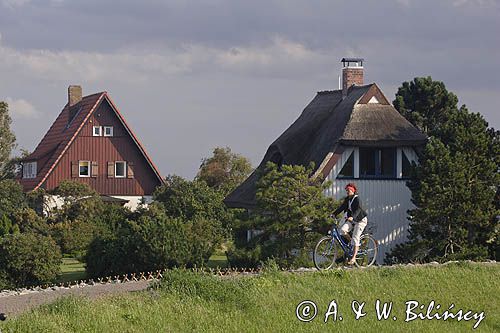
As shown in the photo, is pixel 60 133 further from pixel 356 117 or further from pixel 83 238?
pixel 356 117

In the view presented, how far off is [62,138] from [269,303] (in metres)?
48.6

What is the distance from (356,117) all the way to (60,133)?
108ft

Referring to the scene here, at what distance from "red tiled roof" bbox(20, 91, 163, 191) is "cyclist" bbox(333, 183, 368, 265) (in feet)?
137

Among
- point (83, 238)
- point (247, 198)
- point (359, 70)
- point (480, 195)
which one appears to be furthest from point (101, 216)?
point (480, 195)

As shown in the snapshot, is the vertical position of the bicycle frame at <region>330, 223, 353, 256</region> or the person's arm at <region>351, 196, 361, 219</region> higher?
the person's arm at <region>351, 196, 361, 219</region>

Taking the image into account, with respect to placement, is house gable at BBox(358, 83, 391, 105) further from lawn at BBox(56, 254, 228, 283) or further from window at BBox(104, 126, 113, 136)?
window at BBox(104, 126, 113, 136)

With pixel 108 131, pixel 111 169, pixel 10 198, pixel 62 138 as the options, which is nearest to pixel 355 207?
pixel 10 198

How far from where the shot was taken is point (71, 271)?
38.5 metres

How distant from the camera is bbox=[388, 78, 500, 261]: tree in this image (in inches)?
1323

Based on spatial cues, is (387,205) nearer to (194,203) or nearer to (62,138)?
(194,203)

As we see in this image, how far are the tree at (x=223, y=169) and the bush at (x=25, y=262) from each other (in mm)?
32294

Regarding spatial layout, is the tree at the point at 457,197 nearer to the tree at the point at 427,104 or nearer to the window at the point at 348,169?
the window at the point at 348,169

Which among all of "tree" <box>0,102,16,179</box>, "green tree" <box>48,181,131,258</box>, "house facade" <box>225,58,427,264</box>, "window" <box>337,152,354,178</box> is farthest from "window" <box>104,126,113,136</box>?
"window" <box>337,152,354,178</box>

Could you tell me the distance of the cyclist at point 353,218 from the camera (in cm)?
2127
